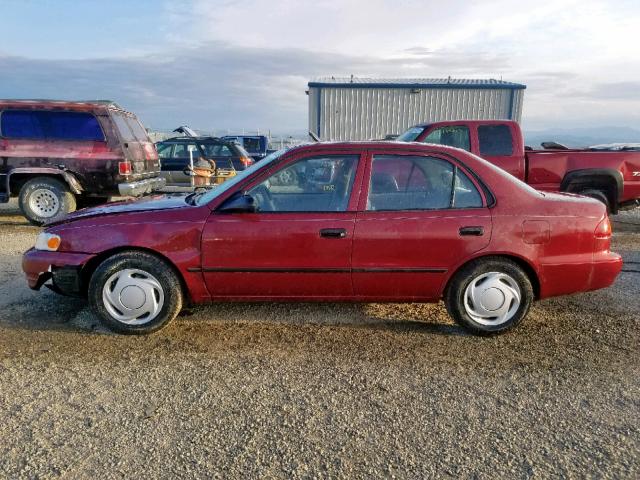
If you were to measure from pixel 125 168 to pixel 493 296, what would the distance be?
6.53 metres

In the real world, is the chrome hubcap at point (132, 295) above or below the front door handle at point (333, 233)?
below

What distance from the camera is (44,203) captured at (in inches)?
310

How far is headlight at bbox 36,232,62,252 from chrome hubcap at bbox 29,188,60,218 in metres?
4.72

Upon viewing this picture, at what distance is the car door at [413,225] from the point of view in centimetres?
350

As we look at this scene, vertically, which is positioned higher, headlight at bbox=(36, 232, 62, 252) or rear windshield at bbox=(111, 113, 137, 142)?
rear windshield at bbox=(111, 113, 137, 142)

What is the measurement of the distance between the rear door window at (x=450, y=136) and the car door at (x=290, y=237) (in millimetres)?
4517

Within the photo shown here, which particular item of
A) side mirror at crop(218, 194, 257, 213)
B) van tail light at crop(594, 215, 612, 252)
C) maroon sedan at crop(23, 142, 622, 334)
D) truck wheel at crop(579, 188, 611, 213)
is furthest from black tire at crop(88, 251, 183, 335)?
truck wheel at crop(579, 188, 611, 213)

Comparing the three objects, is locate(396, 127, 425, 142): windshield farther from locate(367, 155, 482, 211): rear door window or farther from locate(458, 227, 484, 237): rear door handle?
locate(458, 227, 484, 237): rear door handle

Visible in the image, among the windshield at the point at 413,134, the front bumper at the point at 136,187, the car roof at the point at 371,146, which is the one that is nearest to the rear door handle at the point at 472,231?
the car roof at the point at 371,146

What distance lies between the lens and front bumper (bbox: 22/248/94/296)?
360 centimetres

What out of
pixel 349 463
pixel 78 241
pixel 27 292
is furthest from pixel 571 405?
pixel 27 292

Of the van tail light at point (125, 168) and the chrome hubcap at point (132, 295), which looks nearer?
the chrome hubcap at point (132, 295)

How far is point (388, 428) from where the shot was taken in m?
2.49

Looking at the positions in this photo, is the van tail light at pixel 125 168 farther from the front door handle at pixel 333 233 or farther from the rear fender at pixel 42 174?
the front door handle at pixel 333 233
